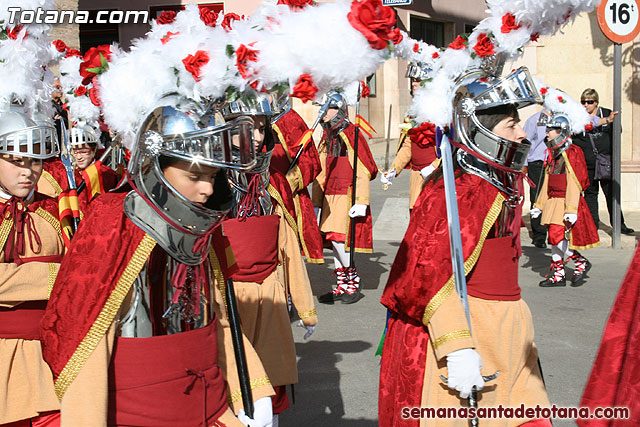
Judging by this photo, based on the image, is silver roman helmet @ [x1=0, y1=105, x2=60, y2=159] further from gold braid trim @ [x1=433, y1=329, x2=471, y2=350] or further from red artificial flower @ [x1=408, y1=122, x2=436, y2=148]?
gold braid trim @ [x1=433, y1=329, x2=471, y2=350]

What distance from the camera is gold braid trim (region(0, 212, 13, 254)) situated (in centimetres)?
352

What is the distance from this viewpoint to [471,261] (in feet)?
10.7

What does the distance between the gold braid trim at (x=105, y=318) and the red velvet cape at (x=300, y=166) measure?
98.2 inches

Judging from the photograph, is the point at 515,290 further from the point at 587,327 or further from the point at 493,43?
the point at 587,327

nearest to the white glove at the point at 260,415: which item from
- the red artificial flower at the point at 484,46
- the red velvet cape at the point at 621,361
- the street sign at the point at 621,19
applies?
the red velvet cape at the point at 621,361

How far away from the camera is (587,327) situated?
22.7 ft

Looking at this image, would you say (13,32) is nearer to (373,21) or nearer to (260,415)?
(260,415)

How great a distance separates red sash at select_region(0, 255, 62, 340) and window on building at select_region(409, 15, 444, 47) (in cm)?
2206

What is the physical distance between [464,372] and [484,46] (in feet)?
4.91

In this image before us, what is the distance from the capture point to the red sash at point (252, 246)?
4.20 m

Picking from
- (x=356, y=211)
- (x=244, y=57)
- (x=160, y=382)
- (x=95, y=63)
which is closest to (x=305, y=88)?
(x=244, y=57)

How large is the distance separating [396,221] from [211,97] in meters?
9.78

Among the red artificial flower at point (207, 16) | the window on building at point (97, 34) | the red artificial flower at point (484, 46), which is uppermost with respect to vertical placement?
the window on building at point (97, 34)

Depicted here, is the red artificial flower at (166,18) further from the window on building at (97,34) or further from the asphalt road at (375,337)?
the window on building at (97,34)
